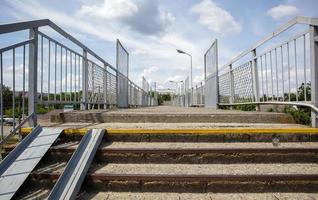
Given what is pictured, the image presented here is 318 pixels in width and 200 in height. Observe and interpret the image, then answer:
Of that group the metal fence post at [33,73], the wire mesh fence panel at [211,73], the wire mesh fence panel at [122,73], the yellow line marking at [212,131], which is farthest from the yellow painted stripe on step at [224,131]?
the wire mesh fence panel at [122,73]

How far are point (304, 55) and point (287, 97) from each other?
88 cm

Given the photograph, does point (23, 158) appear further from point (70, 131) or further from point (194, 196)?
point (194, 196)

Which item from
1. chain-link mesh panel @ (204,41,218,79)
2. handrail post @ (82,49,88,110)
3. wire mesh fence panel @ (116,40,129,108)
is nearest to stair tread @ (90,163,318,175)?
handrail post @ (82,49,88,110)

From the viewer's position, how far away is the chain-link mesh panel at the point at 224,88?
873 centimetres

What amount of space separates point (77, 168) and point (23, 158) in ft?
2.16

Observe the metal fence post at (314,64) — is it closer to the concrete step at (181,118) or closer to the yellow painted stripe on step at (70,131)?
the concrete step at (181,118)

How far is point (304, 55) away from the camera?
3.98 metres

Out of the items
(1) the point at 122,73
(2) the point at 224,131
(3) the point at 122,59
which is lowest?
(2) the point at 224,131

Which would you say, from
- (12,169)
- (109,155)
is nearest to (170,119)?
(109,155)

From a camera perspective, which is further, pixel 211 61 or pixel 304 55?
pixel 211 61

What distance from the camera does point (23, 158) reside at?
3168 mm

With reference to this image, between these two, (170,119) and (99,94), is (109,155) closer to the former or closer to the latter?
(170,119)

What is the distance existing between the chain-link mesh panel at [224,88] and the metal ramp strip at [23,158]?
6036 millimetres

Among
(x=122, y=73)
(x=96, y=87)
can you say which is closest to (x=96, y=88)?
(x=96, y=87)
